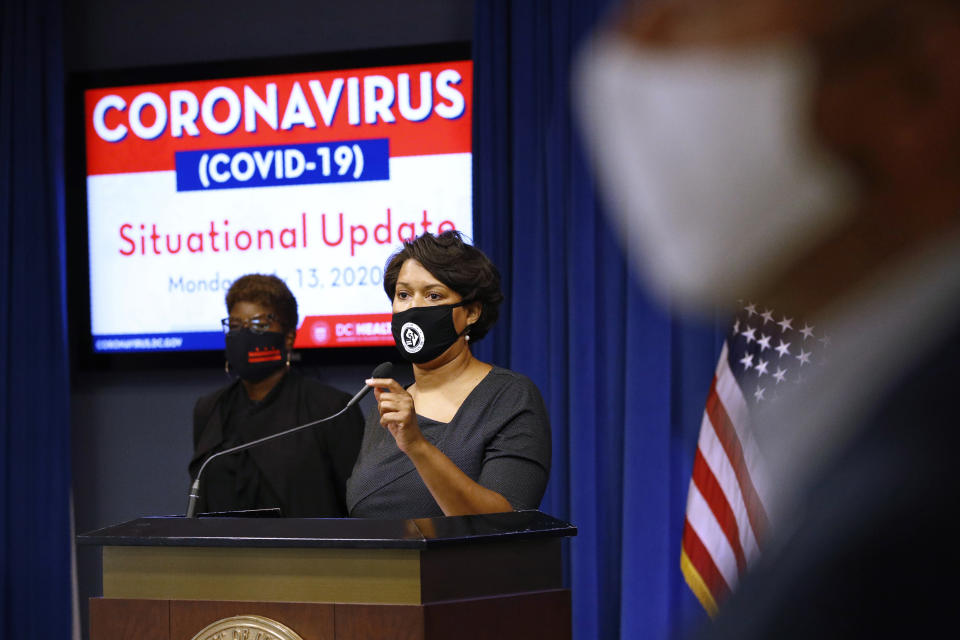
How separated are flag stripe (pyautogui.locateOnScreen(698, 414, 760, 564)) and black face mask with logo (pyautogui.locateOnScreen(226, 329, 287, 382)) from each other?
155cm

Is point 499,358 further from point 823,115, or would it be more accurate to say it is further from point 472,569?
point 823,115

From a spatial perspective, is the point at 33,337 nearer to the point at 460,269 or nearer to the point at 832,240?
the point at 460,269

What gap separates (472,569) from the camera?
1.63 metres

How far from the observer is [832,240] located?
1.17ft

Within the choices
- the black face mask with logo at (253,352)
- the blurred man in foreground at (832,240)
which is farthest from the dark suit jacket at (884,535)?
the black face mask with logo at (253,352)

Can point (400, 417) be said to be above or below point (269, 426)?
above

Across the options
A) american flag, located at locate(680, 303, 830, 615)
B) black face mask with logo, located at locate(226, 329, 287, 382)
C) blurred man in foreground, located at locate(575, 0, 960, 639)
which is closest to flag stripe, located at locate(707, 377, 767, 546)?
american flag, located at locate(680, 303, 830, 615)

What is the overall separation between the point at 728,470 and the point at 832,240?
3317mm

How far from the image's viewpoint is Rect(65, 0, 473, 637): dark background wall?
441cm

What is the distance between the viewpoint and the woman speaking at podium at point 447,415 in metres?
1.96

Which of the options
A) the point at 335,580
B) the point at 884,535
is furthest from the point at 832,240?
the point at 335,580

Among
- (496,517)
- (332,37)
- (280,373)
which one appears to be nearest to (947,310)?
(496,517)

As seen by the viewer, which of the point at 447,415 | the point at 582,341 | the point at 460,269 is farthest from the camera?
the point at 582,341

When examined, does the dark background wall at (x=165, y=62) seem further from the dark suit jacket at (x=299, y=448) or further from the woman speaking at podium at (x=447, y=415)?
the woman speaking at podium at (x=447, y=415)
